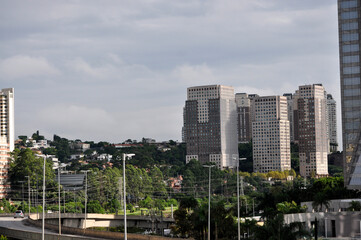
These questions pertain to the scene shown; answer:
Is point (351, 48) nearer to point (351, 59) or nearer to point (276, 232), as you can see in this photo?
point (351, 59)

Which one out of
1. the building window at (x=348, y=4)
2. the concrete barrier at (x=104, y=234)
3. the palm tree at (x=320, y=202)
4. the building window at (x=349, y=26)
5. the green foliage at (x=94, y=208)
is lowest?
the green foliage at (x=94, y=208)

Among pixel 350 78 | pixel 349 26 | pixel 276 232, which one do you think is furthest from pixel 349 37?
pixel 276 232

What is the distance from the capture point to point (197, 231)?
83.4 metres

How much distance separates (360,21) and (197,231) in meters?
50.0

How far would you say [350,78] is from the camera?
11775 cm

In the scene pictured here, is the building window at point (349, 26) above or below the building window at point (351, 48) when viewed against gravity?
above

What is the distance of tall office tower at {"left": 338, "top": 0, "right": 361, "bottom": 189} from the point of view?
116125mm

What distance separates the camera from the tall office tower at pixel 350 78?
116m

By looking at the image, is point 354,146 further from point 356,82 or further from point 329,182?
point 329,182

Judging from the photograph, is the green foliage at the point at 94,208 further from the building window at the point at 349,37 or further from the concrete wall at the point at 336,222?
the concrete wall at the point at 336,222

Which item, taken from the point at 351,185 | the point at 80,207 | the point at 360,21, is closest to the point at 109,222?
the point at 80,207

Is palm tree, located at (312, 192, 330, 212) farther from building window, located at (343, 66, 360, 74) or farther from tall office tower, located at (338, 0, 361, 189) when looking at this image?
building window, located at (343, 66, 360, 74)

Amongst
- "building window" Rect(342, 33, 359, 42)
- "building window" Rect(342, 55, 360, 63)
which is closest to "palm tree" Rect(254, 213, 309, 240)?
"building window" Rect(342, 55, 360, 63)

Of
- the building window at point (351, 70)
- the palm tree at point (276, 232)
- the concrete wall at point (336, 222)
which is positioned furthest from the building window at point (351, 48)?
the palm tree at point (276, 232)
